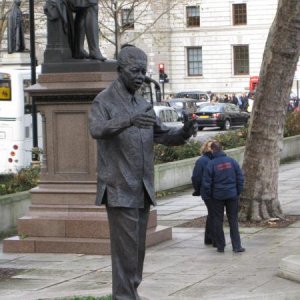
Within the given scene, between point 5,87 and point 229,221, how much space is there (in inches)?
644

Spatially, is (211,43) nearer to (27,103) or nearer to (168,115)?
(168,115)

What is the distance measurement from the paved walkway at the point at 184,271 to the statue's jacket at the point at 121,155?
7.22 feet

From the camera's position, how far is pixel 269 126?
14727 mm

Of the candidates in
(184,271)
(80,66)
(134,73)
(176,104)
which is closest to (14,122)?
(80,66)

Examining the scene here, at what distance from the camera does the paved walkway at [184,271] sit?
30.0 ft

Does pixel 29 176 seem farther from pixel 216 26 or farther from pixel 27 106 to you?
pixel 216 26

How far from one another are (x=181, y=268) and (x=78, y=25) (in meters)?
4.20

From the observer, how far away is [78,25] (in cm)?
1307

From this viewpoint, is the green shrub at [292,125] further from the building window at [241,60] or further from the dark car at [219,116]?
the building window at [241,60]

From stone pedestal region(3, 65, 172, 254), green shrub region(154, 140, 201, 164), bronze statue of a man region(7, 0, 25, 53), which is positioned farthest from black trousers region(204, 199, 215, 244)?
bronze statue of a man region(7, 0, 25, 53)

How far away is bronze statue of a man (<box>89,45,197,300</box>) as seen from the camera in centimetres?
673

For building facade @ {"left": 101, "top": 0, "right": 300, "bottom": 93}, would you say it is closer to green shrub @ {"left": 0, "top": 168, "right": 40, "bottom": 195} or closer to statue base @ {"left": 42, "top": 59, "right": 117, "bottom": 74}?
green shrub @ {"left": 0, "top": 168, "right": 40, "bottom": 195}

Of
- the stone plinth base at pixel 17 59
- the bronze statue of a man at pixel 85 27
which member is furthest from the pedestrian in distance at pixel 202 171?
the stone plinth base at pixel 17 59

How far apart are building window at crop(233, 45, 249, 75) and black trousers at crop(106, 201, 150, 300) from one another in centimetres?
7002
